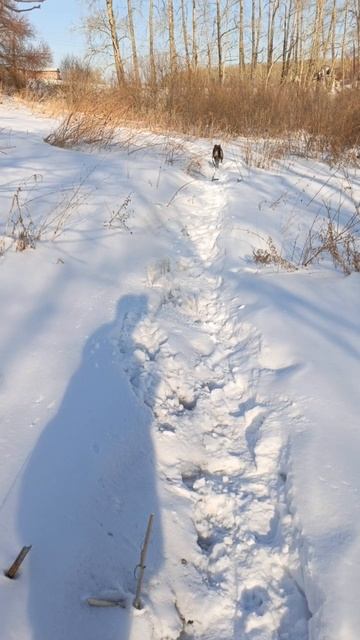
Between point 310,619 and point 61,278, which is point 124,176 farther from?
point 310,619

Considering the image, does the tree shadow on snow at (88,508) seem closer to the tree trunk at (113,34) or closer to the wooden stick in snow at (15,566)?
the wooden stick in snow at (15,566)

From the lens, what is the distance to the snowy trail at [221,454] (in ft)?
4.89

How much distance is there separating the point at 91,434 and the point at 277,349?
1243 millimetres

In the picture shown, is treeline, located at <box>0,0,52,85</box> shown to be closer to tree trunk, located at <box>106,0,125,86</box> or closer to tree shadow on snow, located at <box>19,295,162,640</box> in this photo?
tree trunk, located at <box>106,0,125,86</box>

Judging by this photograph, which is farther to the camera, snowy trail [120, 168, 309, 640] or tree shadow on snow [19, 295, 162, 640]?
snowy trail [120, 168, 309, 640]

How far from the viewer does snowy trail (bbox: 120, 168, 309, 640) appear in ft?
4.89

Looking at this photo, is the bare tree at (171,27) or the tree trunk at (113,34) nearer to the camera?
the tree trunk at (113,34)

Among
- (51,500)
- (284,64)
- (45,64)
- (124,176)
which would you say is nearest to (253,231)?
(124,176)

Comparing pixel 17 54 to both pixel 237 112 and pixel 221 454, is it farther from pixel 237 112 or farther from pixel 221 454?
pixel 221 454

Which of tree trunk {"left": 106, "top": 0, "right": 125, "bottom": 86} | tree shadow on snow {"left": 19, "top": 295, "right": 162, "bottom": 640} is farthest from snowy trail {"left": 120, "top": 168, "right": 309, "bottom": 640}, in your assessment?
tree trunk {"left": 106, "top": 0, "right": 125, "bottom": 86}

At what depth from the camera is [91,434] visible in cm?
195

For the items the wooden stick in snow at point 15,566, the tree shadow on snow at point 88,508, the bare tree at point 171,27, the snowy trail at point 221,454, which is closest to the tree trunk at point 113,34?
the bare tree at point 171,27

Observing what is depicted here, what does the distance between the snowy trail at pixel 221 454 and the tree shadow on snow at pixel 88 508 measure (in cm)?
12

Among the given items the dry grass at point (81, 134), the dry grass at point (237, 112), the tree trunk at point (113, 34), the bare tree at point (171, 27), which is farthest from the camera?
the bare tree at point (171, 27)
